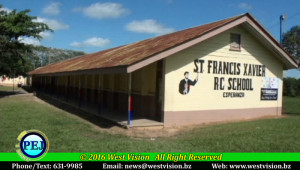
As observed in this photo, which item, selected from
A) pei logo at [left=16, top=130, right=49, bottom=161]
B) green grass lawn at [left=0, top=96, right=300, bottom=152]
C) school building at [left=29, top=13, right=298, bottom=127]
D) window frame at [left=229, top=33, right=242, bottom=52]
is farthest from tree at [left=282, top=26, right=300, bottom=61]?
pei logo at [left=16, top=130, right=49, bottom=161]

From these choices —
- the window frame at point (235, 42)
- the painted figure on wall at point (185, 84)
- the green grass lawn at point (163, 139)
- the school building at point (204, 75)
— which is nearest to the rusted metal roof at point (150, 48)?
the school building at point (204, 75)

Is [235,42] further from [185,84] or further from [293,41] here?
[293,41]

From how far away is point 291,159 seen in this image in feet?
21.6

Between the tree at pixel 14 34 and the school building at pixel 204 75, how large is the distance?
11507mm

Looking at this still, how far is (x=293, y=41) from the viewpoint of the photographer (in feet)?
119

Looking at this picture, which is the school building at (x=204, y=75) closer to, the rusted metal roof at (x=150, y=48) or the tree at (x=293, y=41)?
the rusted metal roof at (x=150, y=48)

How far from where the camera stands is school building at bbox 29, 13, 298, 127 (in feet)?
38.7

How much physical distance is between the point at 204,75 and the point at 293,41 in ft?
91.2

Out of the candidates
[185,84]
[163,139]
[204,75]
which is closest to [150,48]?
[185,84]

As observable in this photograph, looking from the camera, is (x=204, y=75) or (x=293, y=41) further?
(x=293, y=41)

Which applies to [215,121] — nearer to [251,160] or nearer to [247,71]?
[247,71]

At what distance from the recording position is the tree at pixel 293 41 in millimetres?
36094

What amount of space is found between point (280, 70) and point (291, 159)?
10192mm

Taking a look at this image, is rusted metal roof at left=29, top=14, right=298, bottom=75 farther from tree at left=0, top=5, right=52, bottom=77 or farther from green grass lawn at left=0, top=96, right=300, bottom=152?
tree at left=0, top=5, right=52, bottom=77
